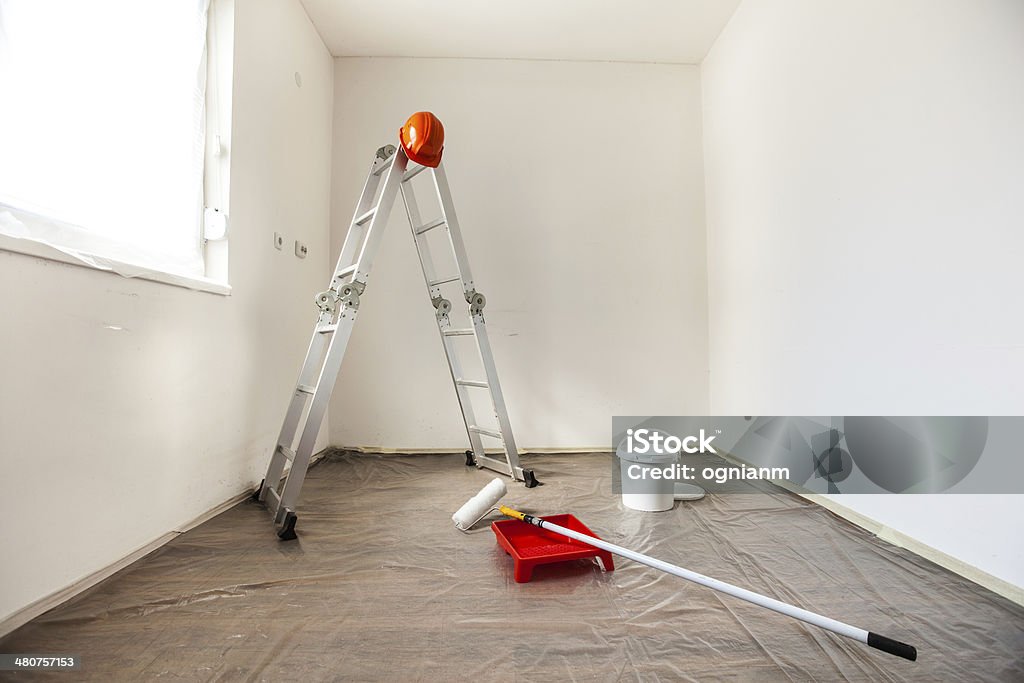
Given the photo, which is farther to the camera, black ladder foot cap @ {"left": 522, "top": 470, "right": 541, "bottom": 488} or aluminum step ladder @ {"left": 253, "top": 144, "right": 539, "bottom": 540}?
black ladder foot cap @ {"left": 522, "top": 470, "right": 541, "bottom": 488}

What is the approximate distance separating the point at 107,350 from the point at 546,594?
54.4 inches

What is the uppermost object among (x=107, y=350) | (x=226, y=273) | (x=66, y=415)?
(x=226, y=273)

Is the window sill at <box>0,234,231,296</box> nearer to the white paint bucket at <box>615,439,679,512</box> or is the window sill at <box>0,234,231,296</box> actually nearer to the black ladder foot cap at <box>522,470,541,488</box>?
the black ladder foot cap at <box>522,470,541,488</box>

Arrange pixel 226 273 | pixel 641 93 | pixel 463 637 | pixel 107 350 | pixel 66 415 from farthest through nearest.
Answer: pixel 641 93 → pixel 226 273 → pixel 107 350 → pixel 66 415 → pixel 463 637

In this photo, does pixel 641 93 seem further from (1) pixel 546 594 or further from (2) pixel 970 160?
(1) pixel 546 594

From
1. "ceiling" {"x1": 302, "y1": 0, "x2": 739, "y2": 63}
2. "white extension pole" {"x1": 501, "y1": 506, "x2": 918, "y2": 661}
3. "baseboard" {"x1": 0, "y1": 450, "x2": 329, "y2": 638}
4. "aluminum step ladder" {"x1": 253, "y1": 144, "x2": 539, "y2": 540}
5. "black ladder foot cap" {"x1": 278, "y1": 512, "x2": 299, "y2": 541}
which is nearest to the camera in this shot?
"white extension pole" {"x1": 501, "y1": 506, "x2": 918, "y2": 661}

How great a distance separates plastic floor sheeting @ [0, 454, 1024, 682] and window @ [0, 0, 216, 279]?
33.8 inches

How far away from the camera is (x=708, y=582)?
3.56 feet

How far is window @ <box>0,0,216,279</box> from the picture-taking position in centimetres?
110

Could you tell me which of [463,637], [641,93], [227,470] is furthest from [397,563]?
[641,93]

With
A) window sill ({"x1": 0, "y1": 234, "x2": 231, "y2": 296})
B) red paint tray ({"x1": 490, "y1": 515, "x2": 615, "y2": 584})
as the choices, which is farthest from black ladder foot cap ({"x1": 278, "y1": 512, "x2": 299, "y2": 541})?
window sill ({"x1": 0, "y1": 234, "x2": 231, "y2": 296})

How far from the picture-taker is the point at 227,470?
6.11 ft

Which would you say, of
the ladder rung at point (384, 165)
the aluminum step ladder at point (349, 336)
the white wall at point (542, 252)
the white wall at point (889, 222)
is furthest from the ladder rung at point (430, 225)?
the white wall at point (889, 222)

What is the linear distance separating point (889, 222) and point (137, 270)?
2.44 metres
